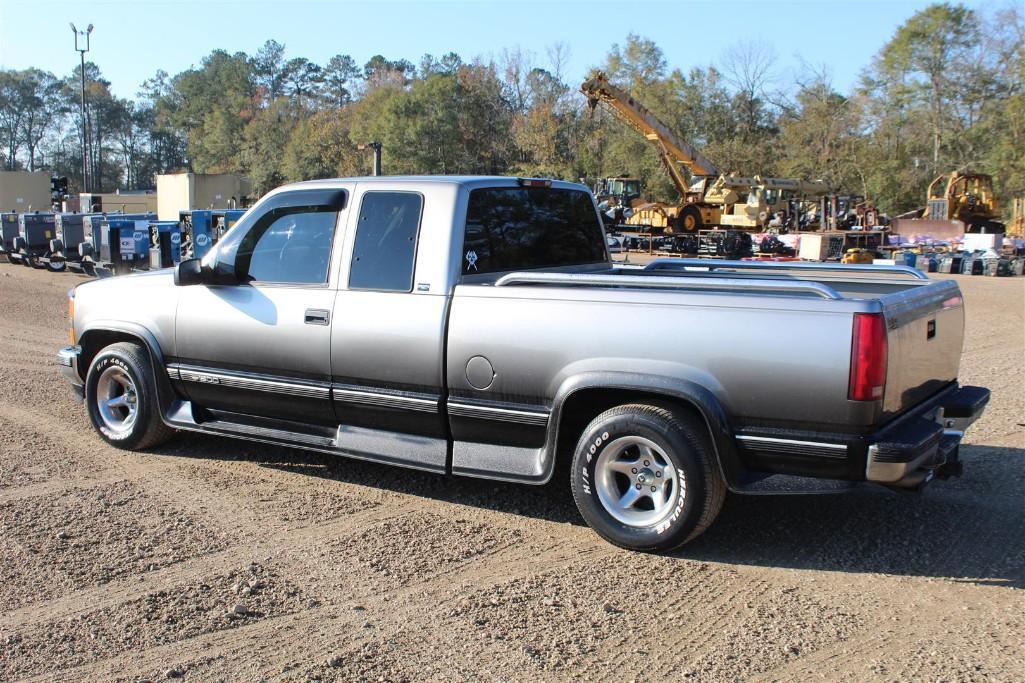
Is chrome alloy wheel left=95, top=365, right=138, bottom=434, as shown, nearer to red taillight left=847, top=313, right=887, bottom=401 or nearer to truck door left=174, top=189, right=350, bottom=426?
truck door left=174, top=189, right=350, bottom=426

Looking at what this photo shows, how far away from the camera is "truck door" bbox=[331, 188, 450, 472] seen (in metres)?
5.18

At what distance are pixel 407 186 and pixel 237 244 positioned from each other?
1.31 m

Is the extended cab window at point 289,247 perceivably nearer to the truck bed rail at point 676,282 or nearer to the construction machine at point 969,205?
the truck bed rail at point 676,282

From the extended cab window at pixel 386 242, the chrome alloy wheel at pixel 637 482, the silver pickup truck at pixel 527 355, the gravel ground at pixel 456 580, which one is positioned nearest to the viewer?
the gravel ground at pixel 456 580

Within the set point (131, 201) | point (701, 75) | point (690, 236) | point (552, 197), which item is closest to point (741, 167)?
point (701, 75)

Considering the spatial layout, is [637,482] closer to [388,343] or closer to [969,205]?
[388,343]

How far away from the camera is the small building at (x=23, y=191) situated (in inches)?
1694

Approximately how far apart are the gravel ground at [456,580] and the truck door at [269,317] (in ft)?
1.87

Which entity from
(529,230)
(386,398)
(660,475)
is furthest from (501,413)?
(529,230)

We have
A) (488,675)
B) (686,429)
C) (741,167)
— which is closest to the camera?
(488,675)

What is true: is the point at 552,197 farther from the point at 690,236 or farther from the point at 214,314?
the point at 690,236

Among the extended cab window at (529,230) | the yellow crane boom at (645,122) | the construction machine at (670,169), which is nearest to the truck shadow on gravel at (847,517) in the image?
the extended cab window at (529,230)

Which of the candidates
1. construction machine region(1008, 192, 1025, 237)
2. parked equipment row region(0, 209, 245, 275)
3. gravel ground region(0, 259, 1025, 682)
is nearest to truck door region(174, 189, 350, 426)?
gravel ground region(0, 259, 1025, 682)

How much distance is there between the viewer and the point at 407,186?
18.1 feet
